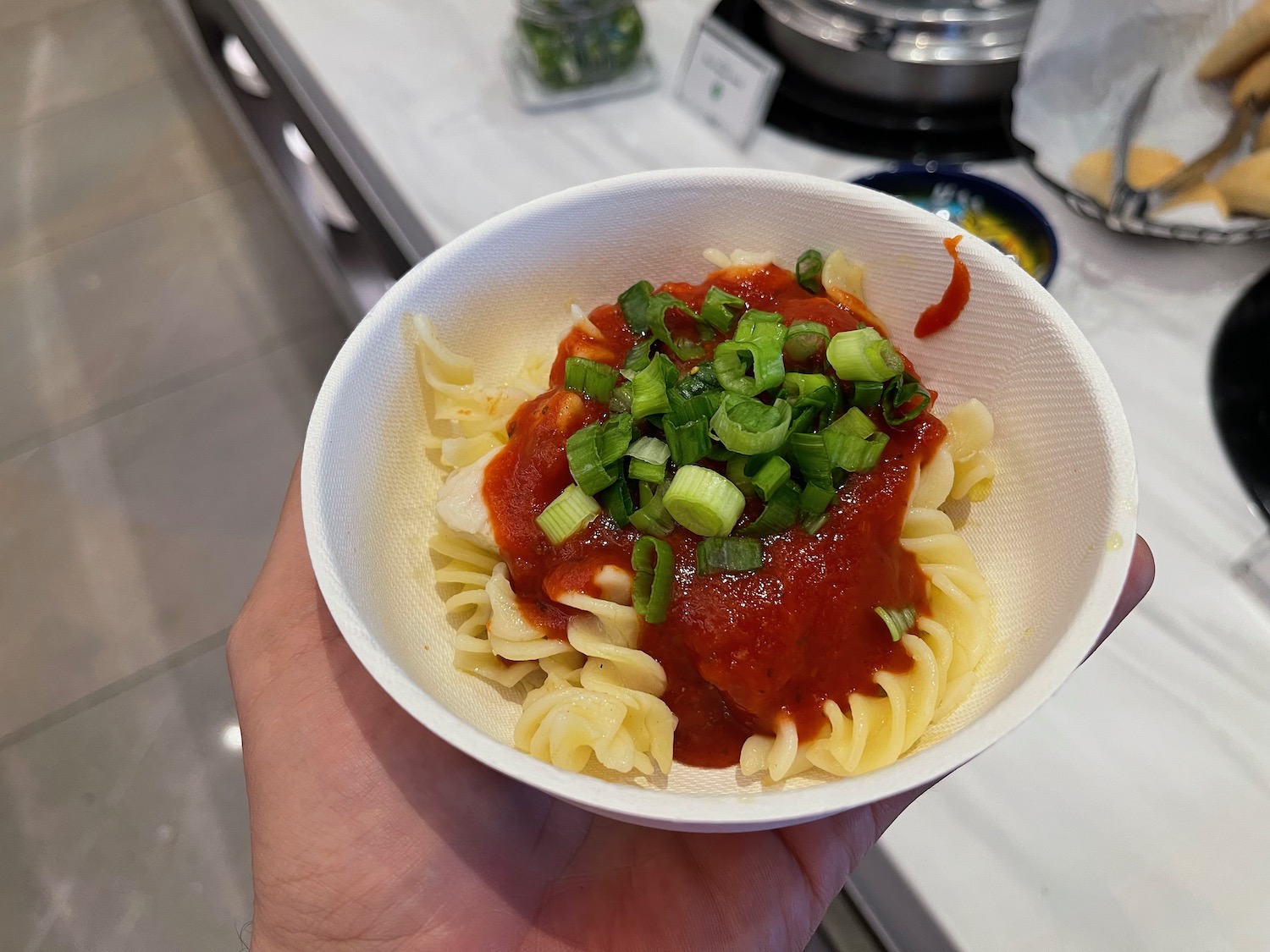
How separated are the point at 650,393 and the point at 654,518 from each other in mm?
241

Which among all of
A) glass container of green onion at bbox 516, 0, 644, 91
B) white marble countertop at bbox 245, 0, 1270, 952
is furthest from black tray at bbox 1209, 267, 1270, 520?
glass container of green onion at bbox 516, 0, 644, 91

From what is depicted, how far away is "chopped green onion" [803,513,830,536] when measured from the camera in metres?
1.57

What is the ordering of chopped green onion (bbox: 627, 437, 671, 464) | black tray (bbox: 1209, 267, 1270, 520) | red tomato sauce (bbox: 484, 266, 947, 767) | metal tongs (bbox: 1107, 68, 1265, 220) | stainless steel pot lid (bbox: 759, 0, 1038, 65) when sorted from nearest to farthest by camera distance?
red tomato sauce (bbox: 484, 266, 947, 767)
chopped green onion (bbox: 627, 437, 671, 464)
black tray (bbox: 1209, 267, 1270, 520)
metal tongs (bbox: 1107, 68, 1265, 220)
stainless steel pot lid (bbox: 759, 0, 1038, 65)

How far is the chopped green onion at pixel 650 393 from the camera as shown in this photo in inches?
64.3

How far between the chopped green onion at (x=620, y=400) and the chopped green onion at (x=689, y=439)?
0.16 m

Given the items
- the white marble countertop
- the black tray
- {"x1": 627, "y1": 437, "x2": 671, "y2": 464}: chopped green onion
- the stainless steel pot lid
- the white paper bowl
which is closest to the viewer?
the white paper bowl

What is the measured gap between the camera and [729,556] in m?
1.52

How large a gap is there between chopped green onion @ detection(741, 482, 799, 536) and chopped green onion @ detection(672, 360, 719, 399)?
0.25 metres

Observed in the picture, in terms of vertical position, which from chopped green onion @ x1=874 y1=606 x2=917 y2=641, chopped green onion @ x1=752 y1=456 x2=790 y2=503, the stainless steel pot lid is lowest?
chopped green onion @ x1=874 y1=606 x2=917 y2=641

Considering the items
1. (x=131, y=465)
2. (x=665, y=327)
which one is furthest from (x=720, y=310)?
(x=131, y=465)

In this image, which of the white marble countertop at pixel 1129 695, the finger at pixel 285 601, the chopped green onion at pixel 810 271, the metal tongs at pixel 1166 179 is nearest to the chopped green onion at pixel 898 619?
the white marble countertop at pixel 1129 695

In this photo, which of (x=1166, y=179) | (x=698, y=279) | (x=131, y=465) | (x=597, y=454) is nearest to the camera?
(x=597, y=454)

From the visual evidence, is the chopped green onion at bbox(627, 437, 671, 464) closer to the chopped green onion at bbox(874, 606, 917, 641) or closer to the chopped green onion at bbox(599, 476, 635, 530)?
the chopped green onion at bbox(599, 476, 635, 530)

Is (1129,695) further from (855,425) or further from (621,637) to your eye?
(621,637)
